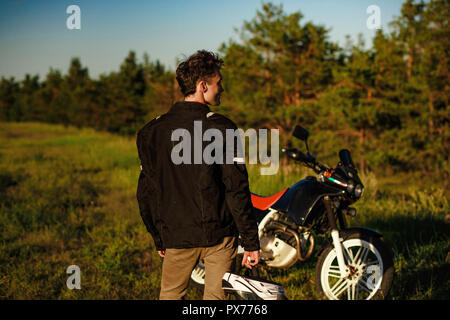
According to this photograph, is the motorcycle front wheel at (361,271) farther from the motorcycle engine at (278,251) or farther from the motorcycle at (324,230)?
the motorcycle engine at (278,251)

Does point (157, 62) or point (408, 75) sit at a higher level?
point (157, 62)

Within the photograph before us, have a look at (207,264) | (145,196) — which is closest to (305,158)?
(207,264)

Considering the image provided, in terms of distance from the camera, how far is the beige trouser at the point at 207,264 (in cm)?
236

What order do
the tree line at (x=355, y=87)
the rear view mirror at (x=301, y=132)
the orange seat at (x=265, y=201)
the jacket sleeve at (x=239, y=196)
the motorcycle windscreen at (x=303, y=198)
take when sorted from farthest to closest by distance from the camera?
the tree line at (x=355, y=87)
the orange seat at (x=265, y=201)
the motorcycle windscreen at (x=303, y=198)
the rear view mirror at (x=301, y=132)
the jacket sleeve at (x=239, y=196)

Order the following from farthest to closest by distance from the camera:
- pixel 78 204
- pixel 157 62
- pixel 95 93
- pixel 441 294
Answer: pixel 157 62 < pixel 95 93 < pixel 78 204 < pixel 441 294

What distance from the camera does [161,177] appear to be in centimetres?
233

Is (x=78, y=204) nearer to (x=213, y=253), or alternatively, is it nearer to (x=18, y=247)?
(x=18, y=247)

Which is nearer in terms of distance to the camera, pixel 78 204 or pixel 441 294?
pixel 441 294

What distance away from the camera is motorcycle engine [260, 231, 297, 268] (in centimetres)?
352

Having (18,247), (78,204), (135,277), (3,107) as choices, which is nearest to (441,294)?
(135,277)

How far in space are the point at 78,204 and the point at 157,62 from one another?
4212 cm

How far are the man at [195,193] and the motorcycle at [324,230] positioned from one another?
1.21 metres

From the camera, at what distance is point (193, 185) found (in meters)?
2.25

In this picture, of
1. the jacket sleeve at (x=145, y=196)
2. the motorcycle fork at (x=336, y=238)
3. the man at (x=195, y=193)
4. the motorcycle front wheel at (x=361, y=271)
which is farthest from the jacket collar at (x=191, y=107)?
the motorcycle front wheel at (x=361, y=271)
